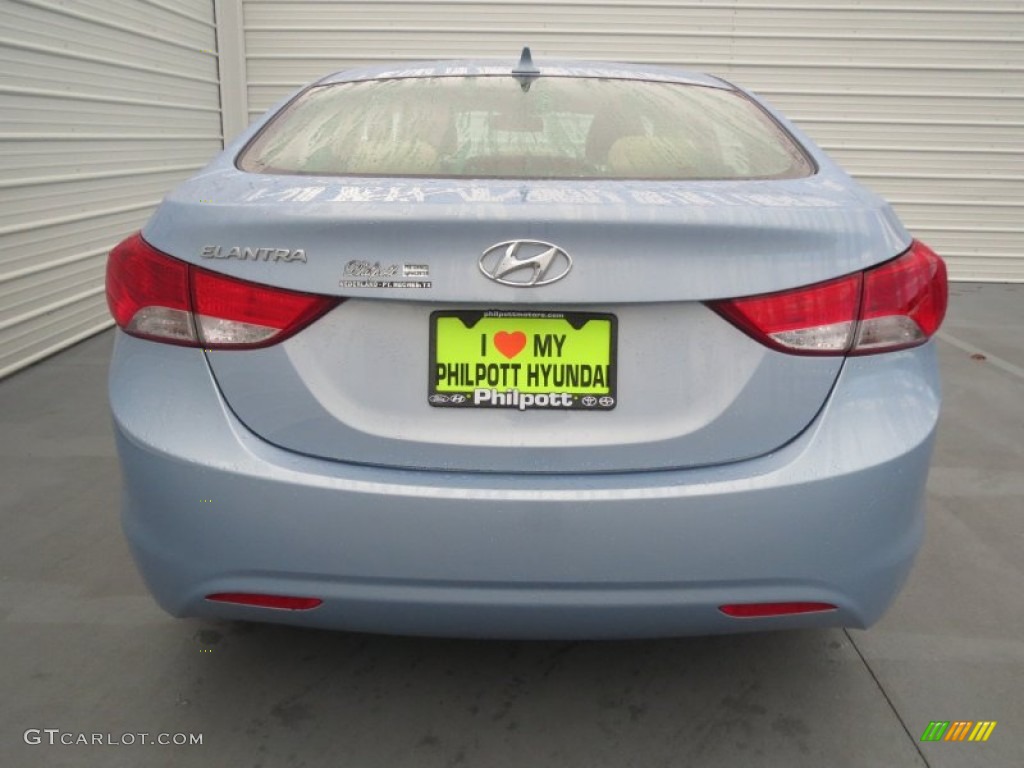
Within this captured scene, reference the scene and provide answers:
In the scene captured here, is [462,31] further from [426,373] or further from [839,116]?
[426,373]

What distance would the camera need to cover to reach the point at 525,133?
2.26 meters

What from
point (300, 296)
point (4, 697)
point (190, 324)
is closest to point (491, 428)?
point (300, 296)

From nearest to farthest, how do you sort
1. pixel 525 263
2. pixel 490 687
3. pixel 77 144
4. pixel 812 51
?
1. pixel 525 263
2. pixel 490 687
3. pixel 77 144
4. pixel 812 51

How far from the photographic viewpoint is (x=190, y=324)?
1.76m

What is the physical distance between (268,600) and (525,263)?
0.78 metres

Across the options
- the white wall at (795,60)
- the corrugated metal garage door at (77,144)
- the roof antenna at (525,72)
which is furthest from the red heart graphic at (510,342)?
the white wall at (795,60)

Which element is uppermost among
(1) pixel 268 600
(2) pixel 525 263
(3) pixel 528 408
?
(2) pixel 525 263

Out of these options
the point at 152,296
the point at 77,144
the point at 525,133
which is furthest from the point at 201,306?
the point at 77,144

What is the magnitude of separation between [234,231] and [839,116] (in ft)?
26.0

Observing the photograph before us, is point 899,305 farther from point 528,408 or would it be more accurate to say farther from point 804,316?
point 528,408

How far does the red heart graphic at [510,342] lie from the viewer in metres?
1.69

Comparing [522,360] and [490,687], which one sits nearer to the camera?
[522,360]

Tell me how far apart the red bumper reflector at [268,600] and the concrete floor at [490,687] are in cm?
38

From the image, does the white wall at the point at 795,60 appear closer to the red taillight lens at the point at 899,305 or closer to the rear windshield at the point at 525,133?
the rear windshield at the point at 525,133
